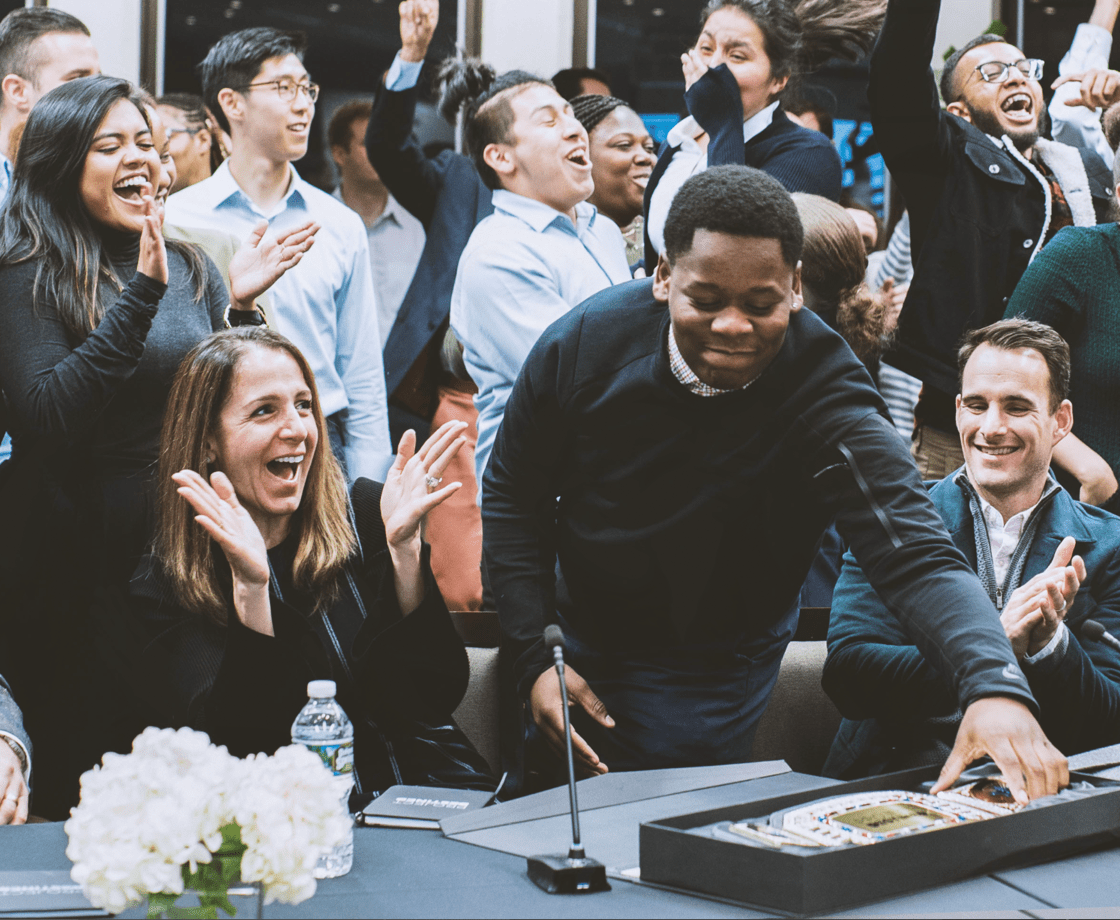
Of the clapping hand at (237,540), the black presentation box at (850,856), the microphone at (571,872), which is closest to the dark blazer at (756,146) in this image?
the clapping hand at (237,540)

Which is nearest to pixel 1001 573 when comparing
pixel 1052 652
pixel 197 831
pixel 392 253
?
pixel 1052 652

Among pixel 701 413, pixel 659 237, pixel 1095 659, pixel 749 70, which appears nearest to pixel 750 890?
pixel 701 413

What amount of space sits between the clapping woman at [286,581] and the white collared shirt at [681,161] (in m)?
0.95

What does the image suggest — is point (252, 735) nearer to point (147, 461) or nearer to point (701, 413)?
point (147, 461)

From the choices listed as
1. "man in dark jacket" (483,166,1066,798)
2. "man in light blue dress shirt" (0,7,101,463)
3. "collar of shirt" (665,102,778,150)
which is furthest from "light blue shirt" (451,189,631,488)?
"man in light blue dress shirt" (0,7,101,463)

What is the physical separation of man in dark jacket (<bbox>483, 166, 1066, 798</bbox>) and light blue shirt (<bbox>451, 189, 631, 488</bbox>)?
A: 0.72 meters

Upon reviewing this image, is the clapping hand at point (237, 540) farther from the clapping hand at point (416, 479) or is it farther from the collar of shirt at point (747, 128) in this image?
the collar of shirt at point (747, 128)

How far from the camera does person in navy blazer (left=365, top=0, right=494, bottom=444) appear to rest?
3.64 meters

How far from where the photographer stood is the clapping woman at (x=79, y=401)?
243 cm

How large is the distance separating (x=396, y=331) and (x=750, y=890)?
2525 mm

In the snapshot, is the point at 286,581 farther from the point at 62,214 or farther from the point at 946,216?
the point at 946,216

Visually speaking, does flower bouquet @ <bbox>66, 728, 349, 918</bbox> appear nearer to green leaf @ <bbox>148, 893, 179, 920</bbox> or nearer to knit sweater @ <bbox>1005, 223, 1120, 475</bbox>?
green leaf @ <bbox>148, 893, 179, 920</bbox>

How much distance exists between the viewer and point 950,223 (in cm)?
317

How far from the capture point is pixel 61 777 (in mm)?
2414
